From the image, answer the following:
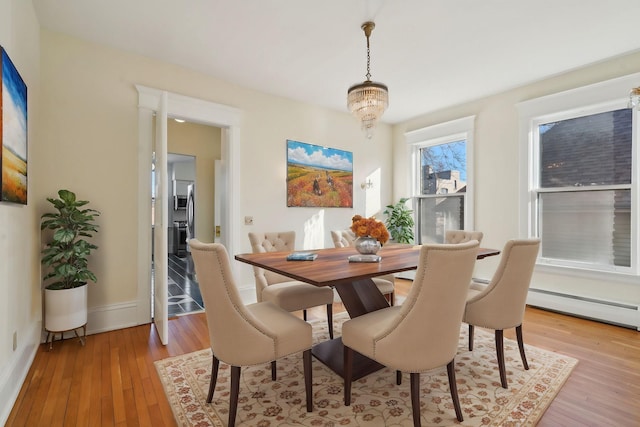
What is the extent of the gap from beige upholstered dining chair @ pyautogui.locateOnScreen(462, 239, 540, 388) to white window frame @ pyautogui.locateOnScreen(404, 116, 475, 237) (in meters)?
2.61

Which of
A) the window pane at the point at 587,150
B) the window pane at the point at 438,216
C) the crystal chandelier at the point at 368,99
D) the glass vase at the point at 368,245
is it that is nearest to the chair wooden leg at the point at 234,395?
the glass vase at the point at 368,245

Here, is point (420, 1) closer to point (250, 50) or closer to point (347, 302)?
point (250, 50)

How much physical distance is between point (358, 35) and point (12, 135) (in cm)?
270

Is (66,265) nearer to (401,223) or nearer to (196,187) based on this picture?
(196,187)

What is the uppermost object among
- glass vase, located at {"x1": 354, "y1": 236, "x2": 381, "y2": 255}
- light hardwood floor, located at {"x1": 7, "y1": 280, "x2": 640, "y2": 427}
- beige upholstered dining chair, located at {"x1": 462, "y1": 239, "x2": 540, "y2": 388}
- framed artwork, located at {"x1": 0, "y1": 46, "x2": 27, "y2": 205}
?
framed artwork, located at {"x1": 0, "y1": 46, "x2": 27, "y2": 205}

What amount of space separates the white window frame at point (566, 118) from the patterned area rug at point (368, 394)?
1.61 metres

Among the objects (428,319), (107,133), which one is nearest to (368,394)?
(428,319)

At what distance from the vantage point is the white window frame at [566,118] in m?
3.11

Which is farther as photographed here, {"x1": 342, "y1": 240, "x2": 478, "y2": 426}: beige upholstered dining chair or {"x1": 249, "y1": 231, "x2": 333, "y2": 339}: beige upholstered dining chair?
{"x1": 249, "y1": 231, "x2": 333, "y2": 339}: beige upholstered dining chair

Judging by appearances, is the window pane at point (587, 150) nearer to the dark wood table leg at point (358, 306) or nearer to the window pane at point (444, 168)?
the window pane at point (444, 168)

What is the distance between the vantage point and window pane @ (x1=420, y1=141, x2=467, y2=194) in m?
4.72

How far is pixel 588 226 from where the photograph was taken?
347 cm

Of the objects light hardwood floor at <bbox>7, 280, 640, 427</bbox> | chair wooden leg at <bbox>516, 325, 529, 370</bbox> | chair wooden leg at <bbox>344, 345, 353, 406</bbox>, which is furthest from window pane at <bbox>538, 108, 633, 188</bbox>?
chair wooden leg at <bbox>344, 345, 353, 406</bbox>

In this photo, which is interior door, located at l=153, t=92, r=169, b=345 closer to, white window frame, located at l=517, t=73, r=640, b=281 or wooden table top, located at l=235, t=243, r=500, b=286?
wooden table top, located at l=235, t=243, r=500, b=286
